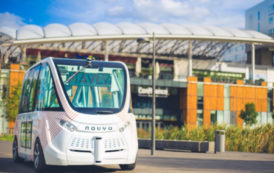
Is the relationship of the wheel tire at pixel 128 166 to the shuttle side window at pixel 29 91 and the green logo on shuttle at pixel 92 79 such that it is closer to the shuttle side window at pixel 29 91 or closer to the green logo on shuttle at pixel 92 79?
the green logo on shuttle at pixel 92 79

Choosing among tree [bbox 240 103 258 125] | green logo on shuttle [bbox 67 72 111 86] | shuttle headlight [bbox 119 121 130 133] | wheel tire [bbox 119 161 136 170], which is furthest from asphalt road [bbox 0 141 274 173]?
tree [bbox 240 103 258 125]

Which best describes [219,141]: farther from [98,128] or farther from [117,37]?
[117,37]

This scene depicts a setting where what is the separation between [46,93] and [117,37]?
44.7 m

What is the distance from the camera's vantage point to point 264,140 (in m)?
23.2

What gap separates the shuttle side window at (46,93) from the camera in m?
9.76

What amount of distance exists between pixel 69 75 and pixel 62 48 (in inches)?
1985

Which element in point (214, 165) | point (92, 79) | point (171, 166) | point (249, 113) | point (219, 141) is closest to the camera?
point (92, 79)

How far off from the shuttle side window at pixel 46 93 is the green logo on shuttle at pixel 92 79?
52 centimetres

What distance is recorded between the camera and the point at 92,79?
33.7 ft

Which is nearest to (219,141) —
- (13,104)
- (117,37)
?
(13,104)

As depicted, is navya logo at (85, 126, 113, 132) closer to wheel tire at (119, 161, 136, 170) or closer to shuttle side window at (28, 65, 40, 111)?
wheel tire at (119, 161, 136, 170)

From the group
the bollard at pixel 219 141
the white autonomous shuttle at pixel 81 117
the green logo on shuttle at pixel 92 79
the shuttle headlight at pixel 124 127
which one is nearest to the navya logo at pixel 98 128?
the white autonomous shuttle at pixel 81 117

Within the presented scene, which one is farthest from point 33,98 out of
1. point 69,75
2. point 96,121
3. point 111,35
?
point 111,35

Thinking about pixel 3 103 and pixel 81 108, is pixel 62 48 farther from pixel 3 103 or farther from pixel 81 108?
pixel 81 108
